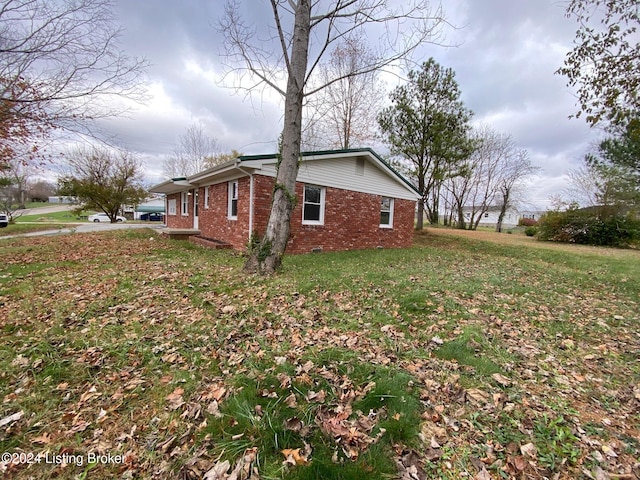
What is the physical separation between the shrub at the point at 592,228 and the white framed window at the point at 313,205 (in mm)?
19364

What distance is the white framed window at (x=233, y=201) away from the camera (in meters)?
10.1

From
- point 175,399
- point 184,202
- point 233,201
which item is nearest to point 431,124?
point 233,201

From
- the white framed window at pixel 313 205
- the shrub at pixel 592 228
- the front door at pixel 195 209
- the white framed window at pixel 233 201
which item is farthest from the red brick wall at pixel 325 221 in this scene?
the shrub at pixel 592 228

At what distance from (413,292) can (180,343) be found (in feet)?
12.5

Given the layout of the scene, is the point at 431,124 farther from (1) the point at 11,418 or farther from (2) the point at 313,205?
(1) the point at 11,418

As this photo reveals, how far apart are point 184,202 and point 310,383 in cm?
1736

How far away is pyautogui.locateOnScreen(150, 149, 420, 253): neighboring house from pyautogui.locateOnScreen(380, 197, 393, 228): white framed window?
0.05 metres

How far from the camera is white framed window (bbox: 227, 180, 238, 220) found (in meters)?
10.1

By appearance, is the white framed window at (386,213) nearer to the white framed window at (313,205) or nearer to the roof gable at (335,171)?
the roof gable at (335,171)

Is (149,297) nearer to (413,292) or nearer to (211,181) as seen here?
(413,292)

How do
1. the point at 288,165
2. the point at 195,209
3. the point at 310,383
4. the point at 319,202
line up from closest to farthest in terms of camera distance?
the point at 310,383, the point at 288,165, the point at 319,202, the point at 195,209

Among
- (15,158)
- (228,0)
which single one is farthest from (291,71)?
(15,158)

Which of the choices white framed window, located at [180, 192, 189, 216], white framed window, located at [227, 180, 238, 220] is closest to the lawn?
white framed window, located at [227, 180, 238, 220]

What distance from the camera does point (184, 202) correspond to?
1723cm
